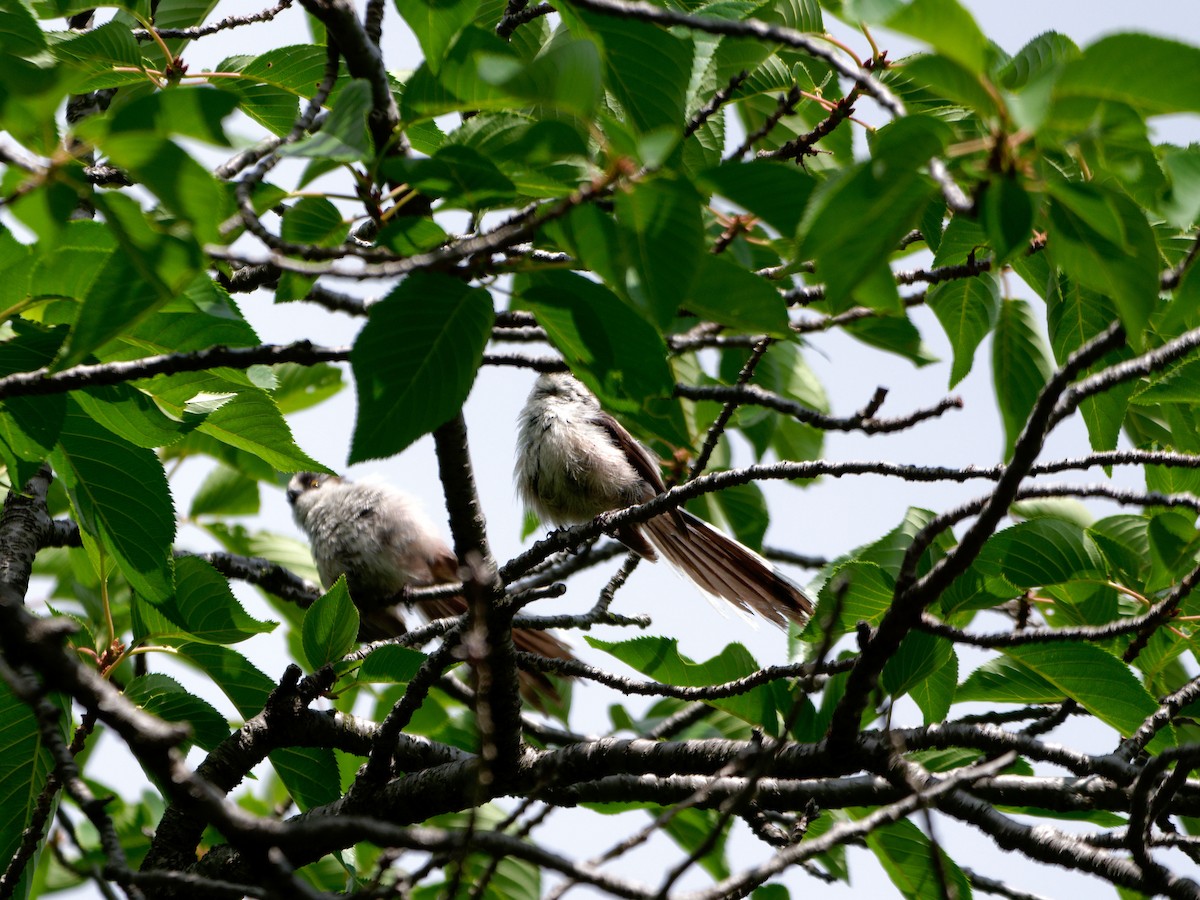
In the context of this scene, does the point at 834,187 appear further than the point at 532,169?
No

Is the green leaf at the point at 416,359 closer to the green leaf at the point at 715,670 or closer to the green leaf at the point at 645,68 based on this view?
the green leaf at the point at 645,68

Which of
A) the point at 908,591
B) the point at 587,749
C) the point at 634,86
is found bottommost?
the point at 587,749

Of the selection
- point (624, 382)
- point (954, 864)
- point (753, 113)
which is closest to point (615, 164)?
point (624, 382)

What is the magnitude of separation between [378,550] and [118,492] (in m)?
3.75

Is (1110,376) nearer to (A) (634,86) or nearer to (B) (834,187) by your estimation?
(B) (834,187)

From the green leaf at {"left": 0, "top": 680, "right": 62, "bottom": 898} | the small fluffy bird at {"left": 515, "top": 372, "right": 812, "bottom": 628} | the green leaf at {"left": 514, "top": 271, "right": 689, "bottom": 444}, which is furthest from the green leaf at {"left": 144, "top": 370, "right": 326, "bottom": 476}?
the small fluffy bird at {"left": 515, "top": 372, "right": 812, "bottom": 628}

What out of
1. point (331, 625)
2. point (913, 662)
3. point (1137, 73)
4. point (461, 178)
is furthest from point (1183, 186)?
point (331, 625)

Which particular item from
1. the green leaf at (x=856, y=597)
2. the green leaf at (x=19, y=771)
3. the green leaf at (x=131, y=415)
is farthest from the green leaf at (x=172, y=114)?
the green leaf at (x=19, y=771)

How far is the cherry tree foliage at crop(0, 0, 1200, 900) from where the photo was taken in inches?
69.2

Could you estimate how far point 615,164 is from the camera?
1.85m

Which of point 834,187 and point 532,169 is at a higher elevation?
point 532,169

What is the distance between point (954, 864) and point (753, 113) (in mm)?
2752

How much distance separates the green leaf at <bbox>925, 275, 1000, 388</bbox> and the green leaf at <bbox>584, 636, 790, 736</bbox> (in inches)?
40.6

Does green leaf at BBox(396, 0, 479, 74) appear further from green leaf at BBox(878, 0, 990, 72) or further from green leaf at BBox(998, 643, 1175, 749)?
green leaf at BBox(998, 643, 1175, 749)
